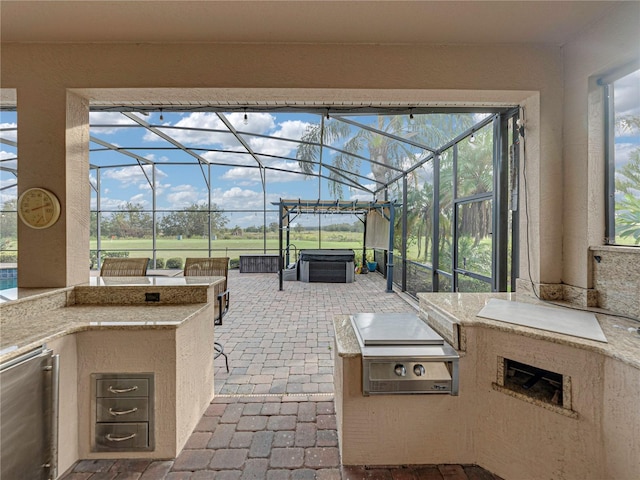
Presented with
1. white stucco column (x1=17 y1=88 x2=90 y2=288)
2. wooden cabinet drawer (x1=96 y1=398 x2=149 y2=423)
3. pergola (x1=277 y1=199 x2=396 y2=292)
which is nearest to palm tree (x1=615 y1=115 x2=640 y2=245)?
wooden cabinet drawer (x1=96 y1=398 x2=149 y2=423)

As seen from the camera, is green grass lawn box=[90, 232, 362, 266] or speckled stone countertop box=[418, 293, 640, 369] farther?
green grass lawn box=[90, 232, 362, 266]

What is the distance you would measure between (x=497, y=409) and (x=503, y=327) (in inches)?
18.5

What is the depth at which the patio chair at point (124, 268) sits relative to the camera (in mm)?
3186

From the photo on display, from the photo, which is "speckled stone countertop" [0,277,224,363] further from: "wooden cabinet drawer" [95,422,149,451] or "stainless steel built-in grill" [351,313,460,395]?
"stainless steel built-in grill" [351,313,460,395]

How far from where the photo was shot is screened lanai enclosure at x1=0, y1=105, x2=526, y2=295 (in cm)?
327

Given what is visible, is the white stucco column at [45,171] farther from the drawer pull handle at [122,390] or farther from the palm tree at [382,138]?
the palm tree at [382,138]

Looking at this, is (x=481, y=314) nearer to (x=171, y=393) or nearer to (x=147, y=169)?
(x=171, y=393)

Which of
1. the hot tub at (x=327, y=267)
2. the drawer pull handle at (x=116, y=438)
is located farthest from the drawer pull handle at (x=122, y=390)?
the hot tub at (x=327, y=267)

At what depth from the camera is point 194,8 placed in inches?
73.5

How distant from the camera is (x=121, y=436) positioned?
1786 mm

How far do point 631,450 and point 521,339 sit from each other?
1.79 feet

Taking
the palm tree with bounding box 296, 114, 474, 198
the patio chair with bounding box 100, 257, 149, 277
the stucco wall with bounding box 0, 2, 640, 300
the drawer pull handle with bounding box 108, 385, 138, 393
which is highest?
the palm tree with bounding box 296, 114, 474, 198

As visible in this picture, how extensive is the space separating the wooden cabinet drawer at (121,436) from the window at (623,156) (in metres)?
3.24

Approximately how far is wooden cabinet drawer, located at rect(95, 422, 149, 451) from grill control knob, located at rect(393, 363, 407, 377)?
1.52 metres
